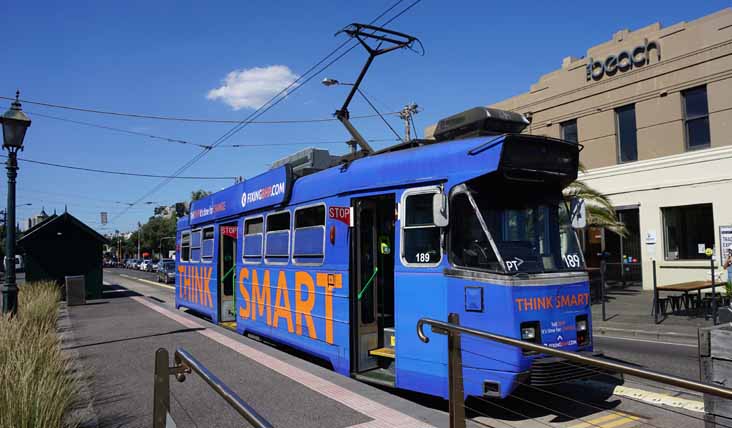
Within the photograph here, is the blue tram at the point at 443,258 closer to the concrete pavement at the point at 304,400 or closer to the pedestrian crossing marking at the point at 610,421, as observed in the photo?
the concrete pavement at the point at 304,400

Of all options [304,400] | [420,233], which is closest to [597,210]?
[420,233]

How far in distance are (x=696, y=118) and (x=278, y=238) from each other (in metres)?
17.6

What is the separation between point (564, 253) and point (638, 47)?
61.2ft

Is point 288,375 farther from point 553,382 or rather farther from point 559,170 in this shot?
point 559,170

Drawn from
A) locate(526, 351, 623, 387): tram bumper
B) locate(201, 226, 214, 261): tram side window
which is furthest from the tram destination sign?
locate(526, 351, 623, 387): tram bumper

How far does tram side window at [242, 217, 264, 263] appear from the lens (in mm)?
10391

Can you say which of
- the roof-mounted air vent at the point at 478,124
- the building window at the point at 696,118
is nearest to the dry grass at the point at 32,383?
the roof-mounted air vent at the point at 478,124

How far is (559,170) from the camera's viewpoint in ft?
21.3

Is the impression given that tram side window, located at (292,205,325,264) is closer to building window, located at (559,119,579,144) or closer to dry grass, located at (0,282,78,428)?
dry grass, located at (0,282,78,428)

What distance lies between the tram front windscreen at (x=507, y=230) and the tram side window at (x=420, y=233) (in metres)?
0.29

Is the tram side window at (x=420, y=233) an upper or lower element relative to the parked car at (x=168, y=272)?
upper

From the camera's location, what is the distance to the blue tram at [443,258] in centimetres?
576

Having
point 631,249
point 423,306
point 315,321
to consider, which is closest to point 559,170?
point 423,306

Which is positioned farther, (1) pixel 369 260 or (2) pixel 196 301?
(2) pixel 196 301
